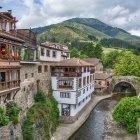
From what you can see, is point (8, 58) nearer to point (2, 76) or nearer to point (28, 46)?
point (2, 76)

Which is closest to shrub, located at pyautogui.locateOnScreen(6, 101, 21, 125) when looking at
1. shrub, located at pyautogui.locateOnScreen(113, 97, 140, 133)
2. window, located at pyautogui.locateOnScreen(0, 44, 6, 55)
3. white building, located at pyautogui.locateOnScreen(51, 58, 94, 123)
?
window, located at pyautogui.locateOnScreen(0, 44, 6, 55)

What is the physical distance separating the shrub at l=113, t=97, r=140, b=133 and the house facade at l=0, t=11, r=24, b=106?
21247mm

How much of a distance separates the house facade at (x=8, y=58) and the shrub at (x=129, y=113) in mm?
21247

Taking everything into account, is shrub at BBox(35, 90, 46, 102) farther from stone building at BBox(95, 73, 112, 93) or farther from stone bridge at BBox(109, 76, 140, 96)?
stone bridge at BBox(109, 76, 140, 96)

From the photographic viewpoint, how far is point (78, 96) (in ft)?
187

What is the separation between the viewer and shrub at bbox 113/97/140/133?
47.0m

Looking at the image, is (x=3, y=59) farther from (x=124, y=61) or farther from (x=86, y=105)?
(x=124, y=61)

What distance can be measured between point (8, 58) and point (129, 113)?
82.0 feet

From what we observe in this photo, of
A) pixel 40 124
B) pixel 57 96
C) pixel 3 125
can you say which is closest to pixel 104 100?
pixel 57 96

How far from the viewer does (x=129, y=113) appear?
47781mm

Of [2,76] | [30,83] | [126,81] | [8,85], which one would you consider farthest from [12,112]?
[126,81]

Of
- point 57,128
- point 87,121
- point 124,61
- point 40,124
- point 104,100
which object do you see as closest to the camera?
point 40,124

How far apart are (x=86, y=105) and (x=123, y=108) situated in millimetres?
21577

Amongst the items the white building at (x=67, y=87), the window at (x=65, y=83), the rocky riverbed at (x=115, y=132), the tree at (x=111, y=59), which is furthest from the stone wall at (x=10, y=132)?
the tree at (x=111, y=59)
